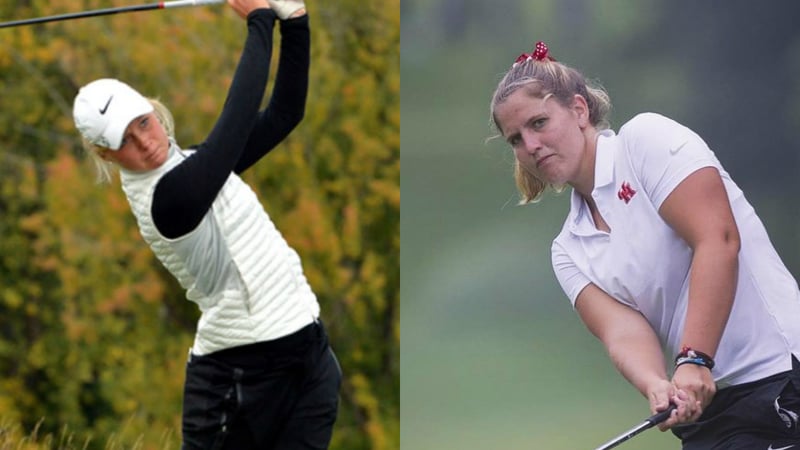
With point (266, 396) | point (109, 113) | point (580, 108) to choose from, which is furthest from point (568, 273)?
point (109, 113)

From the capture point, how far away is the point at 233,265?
101 inches

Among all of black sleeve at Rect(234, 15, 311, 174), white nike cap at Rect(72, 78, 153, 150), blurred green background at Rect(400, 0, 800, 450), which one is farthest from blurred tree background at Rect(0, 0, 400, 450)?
white nike cap at Rect(72, 78, 153, 150)

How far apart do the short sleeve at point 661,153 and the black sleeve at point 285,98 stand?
0.60 m

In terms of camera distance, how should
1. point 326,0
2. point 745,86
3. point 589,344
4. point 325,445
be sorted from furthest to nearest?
point 326,0
point 589,344
point 745,86
point 325,445

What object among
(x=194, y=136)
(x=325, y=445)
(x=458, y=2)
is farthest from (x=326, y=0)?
→ (x=325, y=445)

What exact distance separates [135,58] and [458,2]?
231cm

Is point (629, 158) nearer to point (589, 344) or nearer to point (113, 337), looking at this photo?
point (589, 344)

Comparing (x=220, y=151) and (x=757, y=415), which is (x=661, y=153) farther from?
(x=220, y=151)

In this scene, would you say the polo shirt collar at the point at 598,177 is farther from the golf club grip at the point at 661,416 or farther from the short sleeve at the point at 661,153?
the golf club grip at the point at 661,416

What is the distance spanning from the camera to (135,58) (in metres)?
5.52

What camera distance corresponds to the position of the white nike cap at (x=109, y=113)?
2.43 metres

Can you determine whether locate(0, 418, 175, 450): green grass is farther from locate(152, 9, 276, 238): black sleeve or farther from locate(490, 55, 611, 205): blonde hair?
locate(490, 55, 611, 205): blonde hair

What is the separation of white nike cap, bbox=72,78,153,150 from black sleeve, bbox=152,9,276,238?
0.19 m

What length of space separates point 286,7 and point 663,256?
2.52ft
